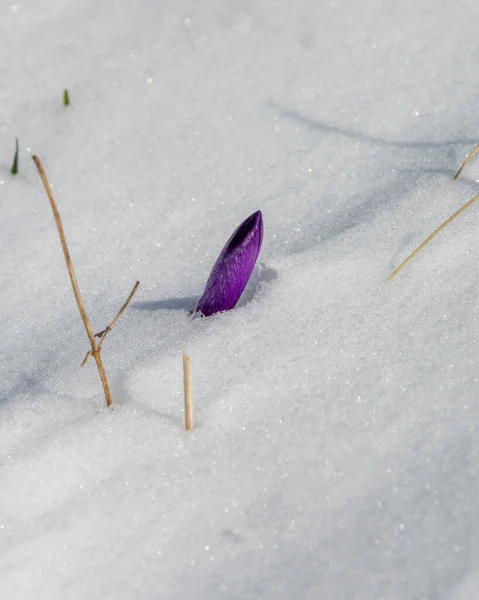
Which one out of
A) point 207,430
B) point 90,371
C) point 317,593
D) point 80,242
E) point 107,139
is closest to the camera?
point 317,593

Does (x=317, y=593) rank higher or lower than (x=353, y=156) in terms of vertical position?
lower

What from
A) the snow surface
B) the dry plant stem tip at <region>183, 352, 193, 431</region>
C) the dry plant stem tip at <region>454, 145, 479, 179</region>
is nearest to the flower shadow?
the snow surface

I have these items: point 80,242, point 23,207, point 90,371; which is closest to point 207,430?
point 90,371

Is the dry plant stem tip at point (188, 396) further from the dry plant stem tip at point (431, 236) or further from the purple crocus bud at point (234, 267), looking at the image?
the dry plant stem tip at point (431, 236)

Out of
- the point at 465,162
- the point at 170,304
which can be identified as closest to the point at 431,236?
the point at 465,162

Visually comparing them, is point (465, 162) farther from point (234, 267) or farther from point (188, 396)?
point (188, 396)

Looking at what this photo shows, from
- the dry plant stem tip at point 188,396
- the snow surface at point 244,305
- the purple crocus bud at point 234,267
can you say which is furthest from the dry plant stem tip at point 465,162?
the dry plant stem tip at point 188,396

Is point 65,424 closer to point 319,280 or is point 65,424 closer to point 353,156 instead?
point 319,280
